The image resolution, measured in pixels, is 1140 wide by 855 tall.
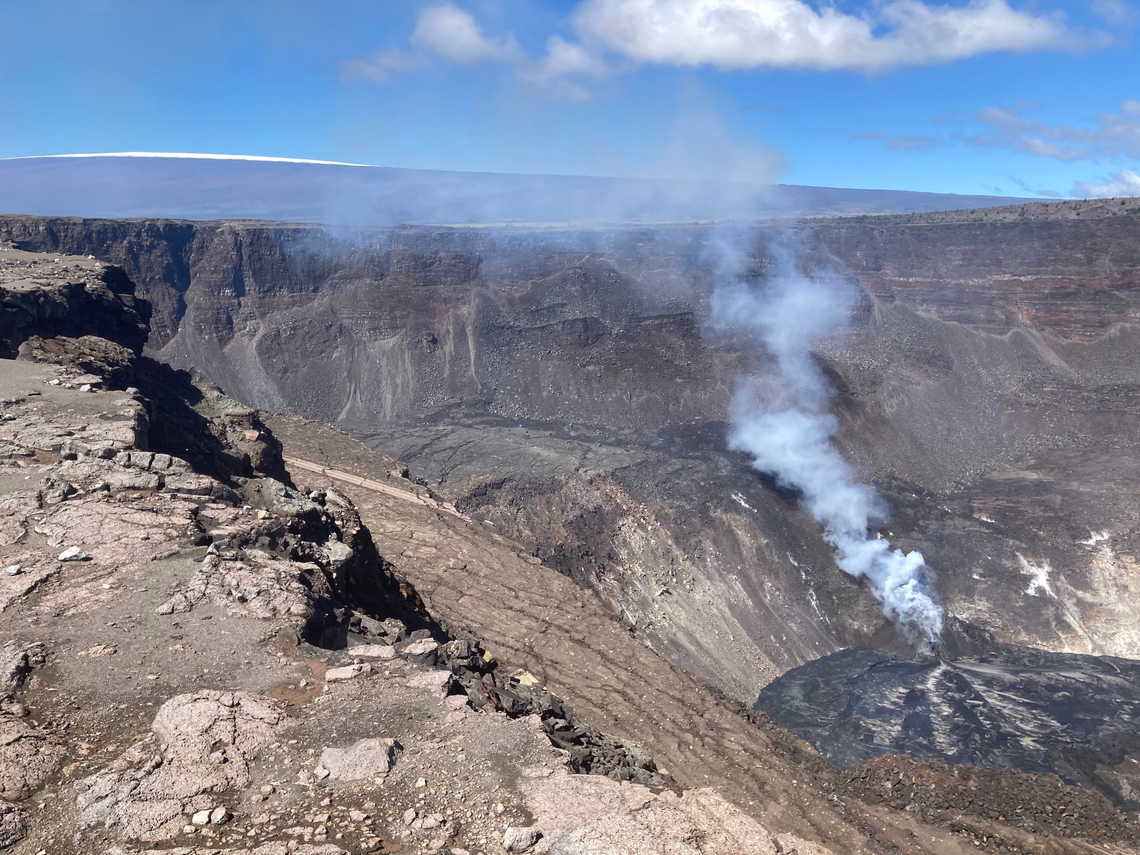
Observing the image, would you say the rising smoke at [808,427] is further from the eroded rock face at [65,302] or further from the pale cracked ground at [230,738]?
the eroded rock face at [65,302]

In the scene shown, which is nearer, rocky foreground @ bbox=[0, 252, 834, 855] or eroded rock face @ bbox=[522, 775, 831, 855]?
rocky foreground @ bbox=[0, 252, 834, 855]

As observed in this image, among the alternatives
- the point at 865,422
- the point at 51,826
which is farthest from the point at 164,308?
the point at 51,826

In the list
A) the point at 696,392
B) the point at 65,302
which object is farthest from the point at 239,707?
the point at 696,392

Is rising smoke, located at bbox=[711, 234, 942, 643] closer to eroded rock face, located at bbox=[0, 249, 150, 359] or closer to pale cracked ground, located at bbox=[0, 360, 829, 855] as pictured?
pale cracked ground, located at bbox=[0, 360, 829, 855]

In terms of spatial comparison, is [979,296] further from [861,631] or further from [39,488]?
[39,488]

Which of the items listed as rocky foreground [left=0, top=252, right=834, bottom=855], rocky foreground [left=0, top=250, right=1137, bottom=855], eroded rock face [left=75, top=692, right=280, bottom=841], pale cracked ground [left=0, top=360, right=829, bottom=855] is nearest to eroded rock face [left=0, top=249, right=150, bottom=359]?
rocky foreground [left=0, top=250, right=1137, bottom=855]

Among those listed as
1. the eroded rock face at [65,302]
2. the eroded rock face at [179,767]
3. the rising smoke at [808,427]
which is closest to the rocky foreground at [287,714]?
the eroded rock face at [179,767]
